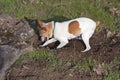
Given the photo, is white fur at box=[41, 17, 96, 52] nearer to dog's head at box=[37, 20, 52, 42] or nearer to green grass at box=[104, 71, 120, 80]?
dog's head at box=[37, 20, 52, 42]

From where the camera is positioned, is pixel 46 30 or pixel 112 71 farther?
pixel 46 30

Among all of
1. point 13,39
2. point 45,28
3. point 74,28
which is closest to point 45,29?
point 45,28

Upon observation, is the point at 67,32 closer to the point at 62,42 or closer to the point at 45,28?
the point at 62,42

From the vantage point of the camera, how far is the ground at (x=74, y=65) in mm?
6203

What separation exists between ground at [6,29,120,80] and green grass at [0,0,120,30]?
109cm

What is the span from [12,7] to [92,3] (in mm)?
1756

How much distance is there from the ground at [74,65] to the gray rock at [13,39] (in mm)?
169

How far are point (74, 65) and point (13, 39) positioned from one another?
1.40 meters

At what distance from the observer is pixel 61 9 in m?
8.47

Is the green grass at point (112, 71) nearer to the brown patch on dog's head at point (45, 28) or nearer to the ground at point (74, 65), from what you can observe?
the ground at point (74, 65)

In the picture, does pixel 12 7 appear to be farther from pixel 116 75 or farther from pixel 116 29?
pixel 116 75

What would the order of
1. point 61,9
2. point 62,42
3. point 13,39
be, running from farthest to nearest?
1. point 61,9
2. point 13,39
3. point 62,42

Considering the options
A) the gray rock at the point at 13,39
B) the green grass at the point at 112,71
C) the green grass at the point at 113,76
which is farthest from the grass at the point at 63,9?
the green grass at the point at 113,76

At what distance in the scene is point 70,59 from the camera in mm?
6625
